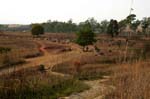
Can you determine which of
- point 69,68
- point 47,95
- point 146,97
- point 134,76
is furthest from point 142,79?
point 69,68

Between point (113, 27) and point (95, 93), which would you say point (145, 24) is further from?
point (95, 93)

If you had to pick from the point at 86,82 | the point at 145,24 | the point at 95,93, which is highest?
the point at 145,24

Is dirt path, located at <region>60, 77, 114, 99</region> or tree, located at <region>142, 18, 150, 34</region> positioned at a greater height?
tree, located at <region>142, 18, 150, 34</region>

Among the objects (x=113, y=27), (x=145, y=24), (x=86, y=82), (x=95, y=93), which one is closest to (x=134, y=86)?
(x=95, y=93)

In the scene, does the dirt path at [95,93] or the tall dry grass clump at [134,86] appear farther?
the dirt path at [95,93]

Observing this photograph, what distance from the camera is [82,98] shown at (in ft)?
36.9

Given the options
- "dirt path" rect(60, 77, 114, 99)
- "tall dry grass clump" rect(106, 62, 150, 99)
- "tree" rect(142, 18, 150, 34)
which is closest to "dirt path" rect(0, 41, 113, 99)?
"dirt path" rect(60, 77, 114, 99)

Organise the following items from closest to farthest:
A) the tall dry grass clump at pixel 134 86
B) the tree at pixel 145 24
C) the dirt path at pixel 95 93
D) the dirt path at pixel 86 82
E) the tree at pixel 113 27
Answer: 1. the tall dry grass clump at pixel 134 86
2. the dirt path at pixel 95 93
3. the dirt path at pixel 86 82
4. the tree at pixel 113 27
5. the tree at pixel 145 24

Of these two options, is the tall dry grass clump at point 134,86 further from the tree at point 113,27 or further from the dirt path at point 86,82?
the tree at point 113,27

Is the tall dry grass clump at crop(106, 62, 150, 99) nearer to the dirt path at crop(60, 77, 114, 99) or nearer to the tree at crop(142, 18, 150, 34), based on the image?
the dirt path at crop(60, 77, 114, 99)

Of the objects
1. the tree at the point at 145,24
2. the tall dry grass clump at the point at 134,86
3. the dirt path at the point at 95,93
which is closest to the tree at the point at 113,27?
the tree at the point at 145,24

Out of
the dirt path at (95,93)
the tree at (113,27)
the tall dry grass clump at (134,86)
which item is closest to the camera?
the tall dry grass clump at (134,86)

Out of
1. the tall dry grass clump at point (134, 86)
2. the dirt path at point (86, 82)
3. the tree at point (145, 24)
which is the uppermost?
the tree at point (145, 24)

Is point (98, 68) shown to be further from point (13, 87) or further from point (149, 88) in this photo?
point (149, 88)
